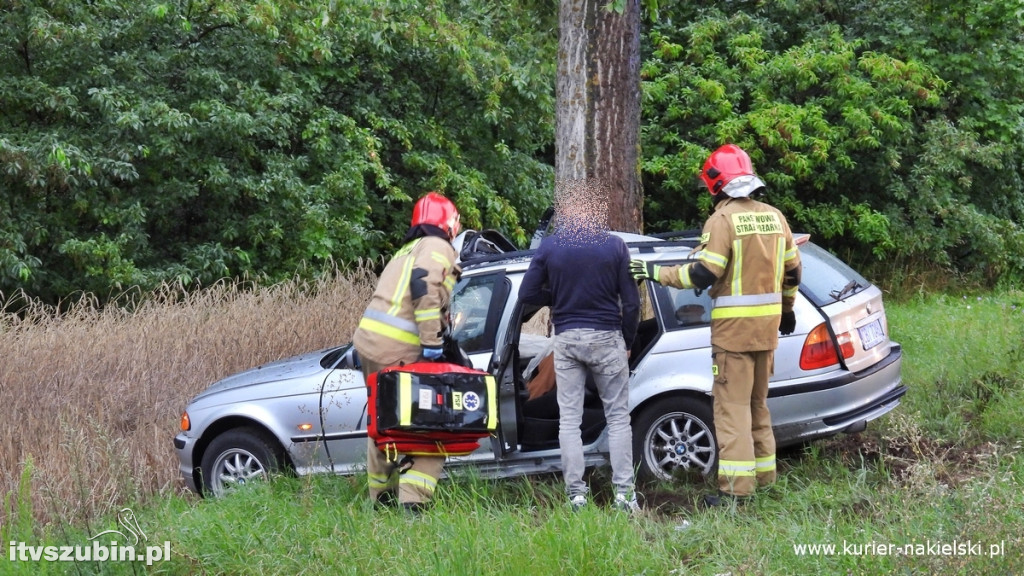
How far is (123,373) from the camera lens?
864 centimetres

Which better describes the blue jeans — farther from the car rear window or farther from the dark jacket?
the car rear window

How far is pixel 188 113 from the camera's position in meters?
12.6

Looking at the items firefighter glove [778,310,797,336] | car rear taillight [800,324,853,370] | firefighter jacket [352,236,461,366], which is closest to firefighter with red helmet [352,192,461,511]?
firefighter jacket [352,236,461,366]

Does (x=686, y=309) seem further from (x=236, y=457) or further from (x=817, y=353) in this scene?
(x=236, y=457)

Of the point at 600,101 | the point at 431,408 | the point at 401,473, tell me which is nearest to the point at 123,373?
the point at 401,473

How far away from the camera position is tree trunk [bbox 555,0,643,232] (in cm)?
711

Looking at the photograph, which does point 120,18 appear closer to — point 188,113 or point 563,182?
point 188,113

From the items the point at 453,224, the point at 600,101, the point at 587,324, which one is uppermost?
the point at 600,101

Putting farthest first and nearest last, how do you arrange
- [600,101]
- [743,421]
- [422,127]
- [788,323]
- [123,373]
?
[422,127] → [123,373] → [600,101] → [788,323] → [743,421]

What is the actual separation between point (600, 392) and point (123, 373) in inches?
189

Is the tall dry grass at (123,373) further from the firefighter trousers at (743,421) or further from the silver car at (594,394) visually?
the firefighter trousers at (743,421)

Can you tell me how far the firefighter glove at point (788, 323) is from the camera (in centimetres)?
582

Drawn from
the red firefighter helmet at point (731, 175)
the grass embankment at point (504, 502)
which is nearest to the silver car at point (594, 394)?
the grass embankment at point (504, 502)

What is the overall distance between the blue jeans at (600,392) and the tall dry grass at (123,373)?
2435mm
